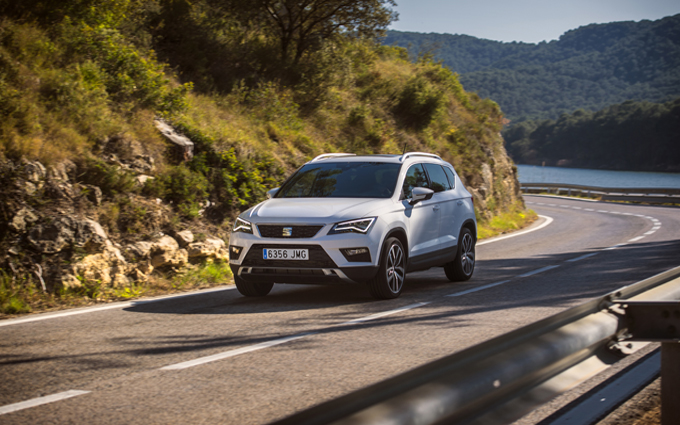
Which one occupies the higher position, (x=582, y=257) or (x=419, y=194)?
(x=419, y=194)

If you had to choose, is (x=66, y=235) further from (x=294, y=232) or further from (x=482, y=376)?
(x=482, y=376)

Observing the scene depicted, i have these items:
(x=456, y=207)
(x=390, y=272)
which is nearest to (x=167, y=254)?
(x=390, y=272)

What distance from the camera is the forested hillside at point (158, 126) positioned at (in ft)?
28.2

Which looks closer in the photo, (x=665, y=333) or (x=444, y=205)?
(x=665, y=333)

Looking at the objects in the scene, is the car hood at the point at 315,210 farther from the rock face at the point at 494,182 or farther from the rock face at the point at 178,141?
the rock face at the point at 494,182

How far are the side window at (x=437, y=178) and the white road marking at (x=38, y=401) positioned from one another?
636 centimetres

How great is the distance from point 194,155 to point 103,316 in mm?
5610

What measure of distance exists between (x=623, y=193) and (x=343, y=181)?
128 feet

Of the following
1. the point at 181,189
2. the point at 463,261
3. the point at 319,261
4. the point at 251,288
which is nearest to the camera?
the point at 319,261

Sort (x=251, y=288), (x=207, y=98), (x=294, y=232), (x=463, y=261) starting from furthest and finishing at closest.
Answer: (x=207, y=98) < (x=463, y=261) < (x=251, y=288) < (x=294, y=232)

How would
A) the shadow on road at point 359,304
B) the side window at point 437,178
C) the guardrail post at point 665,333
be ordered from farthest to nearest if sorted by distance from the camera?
1. the side window at point 437,178
2. the shadow on road at point 359,304
3. the guardrail post at point 665,333

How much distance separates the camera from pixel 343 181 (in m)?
8.81

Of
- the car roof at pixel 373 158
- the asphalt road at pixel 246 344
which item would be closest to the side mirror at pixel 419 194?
the car roof at pixel 373 158

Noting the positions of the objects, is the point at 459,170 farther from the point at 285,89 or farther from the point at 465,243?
the point at 465,243
